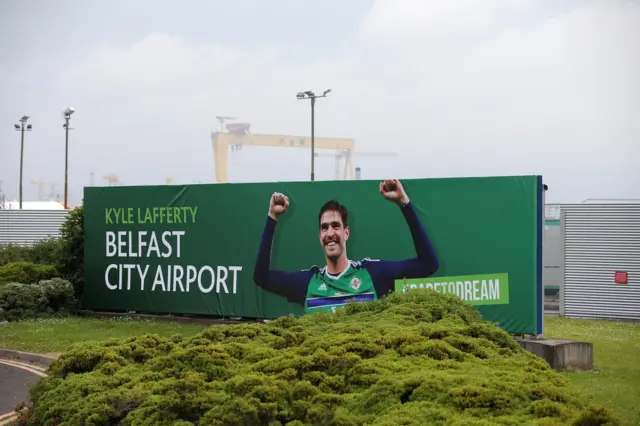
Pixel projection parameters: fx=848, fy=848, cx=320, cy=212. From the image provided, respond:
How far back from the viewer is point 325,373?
7.93 meters

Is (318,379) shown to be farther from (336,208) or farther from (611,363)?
(336,208)

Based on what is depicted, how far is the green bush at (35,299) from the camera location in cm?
2134

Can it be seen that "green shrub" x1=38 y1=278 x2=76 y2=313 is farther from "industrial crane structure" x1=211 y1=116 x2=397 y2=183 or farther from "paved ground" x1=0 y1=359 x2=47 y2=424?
"industrial crane structure" x1=211 y1=116 x2=397 y2=183

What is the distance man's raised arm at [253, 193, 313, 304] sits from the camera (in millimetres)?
18953

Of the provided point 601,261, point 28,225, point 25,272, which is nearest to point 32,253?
point 25,272

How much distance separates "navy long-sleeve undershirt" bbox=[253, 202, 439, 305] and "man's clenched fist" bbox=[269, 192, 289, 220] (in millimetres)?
420

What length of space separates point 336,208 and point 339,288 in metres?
1.79

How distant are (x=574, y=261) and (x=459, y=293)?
8.09 m

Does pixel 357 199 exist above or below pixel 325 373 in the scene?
above

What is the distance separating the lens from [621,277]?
23203 millimetres

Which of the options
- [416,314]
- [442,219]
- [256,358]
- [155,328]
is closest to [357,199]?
[442,219]

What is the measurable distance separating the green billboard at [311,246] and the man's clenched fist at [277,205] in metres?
0.03

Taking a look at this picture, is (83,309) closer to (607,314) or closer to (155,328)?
(155,328)

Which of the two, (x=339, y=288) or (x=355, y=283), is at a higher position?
(x=355, y=283)
